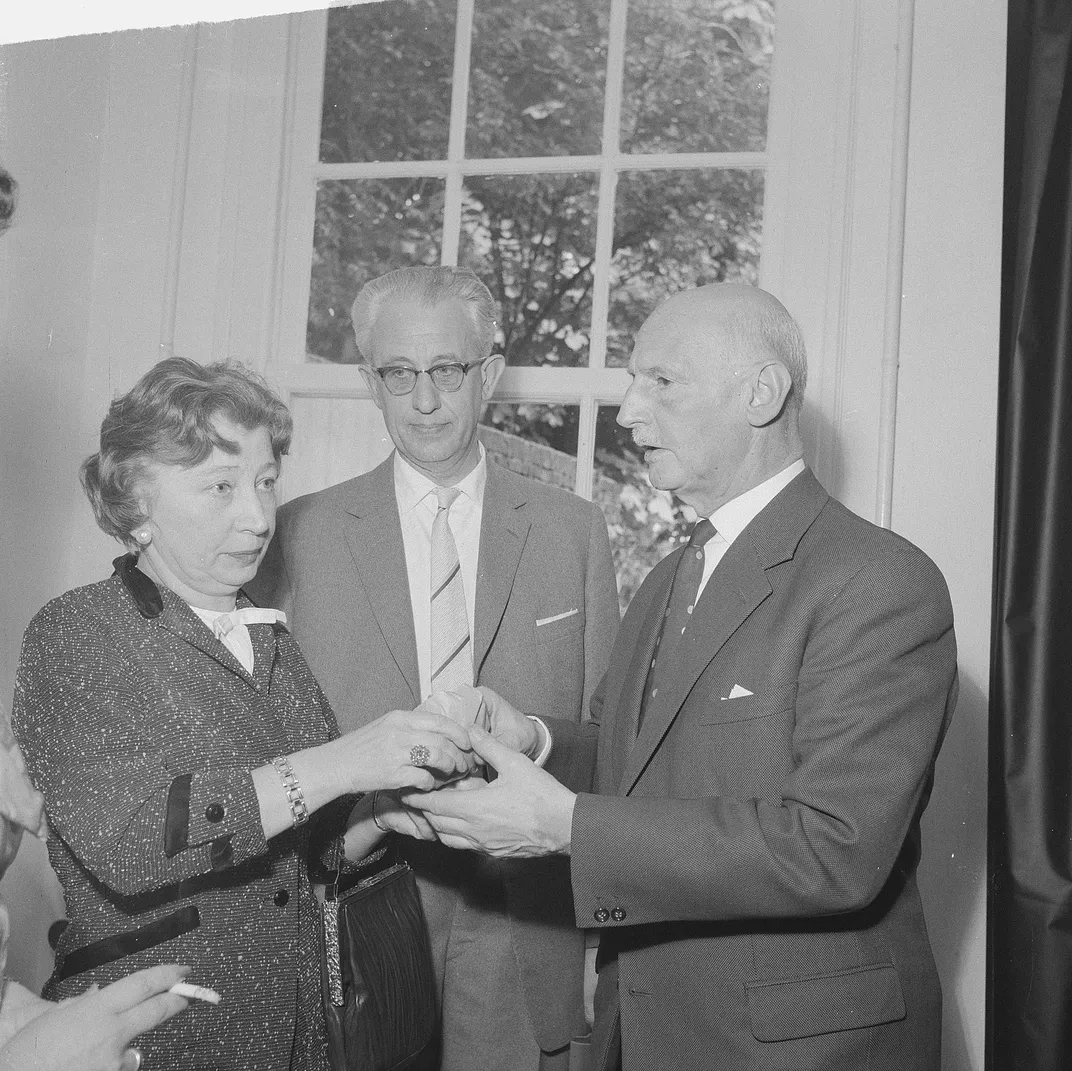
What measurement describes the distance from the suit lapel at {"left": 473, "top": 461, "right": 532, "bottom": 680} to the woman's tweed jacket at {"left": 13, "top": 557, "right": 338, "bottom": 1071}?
2.63 feet

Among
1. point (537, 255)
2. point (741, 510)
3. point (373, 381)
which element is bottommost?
point (741, 510)

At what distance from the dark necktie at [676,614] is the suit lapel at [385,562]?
2.30 feet

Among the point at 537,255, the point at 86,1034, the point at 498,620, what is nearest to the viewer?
the point at 86,1034

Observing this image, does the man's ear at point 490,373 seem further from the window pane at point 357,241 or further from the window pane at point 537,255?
the window pane at point 357,241

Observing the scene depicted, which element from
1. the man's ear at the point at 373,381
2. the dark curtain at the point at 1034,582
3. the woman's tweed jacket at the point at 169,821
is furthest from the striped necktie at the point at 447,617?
the dark curtain at the point at 1034,582

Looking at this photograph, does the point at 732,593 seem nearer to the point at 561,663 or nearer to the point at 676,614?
the point at 676,614

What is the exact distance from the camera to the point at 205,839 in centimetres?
177

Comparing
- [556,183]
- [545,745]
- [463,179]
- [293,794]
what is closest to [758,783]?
[545,745]

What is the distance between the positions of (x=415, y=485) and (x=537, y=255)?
1.00m

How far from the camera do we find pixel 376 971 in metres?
2.15

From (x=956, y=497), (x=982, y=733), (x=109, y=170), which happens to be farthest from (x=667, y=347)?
(x=109, y=170)

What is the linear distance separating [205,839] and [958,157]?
258 cm

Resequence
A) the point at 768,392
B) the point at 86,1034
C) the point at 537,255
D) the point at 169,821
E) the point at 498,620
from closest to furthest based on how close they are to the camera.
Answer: the point at 86,1034, the point at 169,821, the point at 768,392, the point at 498,620, the point at 537,255

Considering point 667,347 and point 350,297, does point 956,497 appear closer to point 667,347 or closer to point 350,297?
point 667,347
